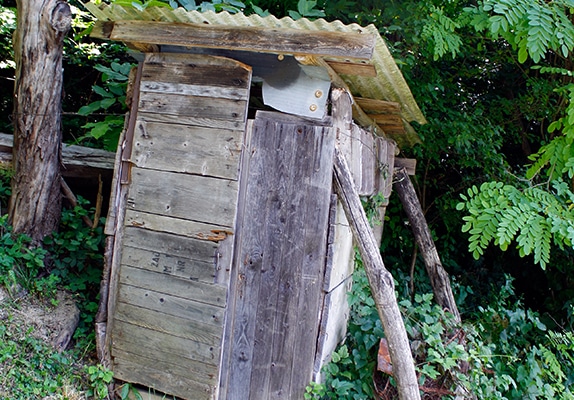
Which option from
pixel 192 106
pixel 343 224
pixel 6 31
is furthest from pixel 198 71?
pixel 6 31

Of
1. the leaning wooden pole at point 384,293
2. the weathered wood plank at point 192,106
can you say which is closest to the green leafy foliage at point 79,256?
the weathered wood plank at point 192,106

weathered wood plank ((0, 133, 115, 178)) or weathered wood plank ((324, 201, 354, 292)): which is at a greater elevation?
weathered wood plank ((0, 133, 115, 178))

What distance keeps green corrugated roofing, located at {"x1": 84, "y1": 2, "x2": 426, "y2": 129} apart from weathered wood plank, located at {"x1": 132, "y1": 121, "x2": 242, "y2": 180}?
0.75 m

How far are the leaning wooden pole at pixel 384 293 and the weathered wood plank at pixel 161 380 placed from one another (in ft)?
4.40

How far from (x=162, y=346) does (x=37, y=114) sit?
2419 mm

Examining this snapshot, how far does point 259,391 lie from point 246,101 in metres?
2.11

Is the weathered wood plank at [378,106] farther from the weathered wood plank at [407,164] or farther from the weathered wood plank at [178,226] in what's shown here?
the weathered wood plank at [178,226]

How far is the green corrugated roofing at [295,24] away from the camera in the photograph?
280 cm

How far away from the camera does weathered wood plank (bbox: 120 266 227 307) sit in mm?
3246

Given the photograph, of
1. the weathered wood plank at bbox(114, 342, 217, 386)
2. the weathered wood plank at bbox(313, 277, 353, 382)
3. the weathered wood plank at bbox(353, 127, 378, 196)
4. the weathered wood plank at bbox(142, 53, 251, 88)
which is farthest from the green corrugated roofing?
the weathered wood plank at bbox(114, 342, 217, 386)

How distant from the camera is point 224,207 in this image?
127 inches

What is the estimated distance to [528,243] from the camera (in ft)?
12.1

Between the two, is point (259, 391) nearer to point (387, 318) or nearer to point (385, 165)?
point (387, 318)

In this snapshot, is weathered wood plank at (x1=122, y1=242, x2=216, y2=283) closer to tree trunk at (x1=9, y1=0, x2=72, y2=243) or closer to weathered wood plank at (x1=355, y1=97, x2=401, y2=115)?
tree trunk at (x1=9, y1=0, x2=72, y2=243)
